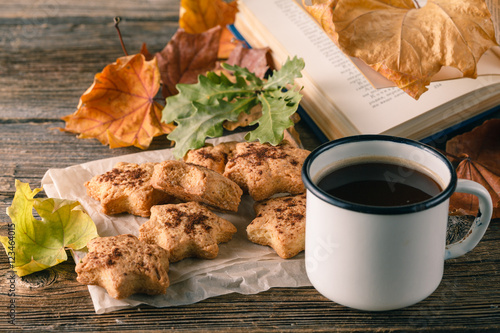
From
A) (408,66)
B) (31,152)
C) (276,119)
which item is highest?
(408,66)

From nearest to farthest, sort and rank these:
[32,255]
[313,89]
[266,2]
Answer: [32,255] < [313,89] < [266,2]

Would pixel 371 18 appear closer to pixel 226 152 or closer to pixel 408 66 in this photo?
pixel 408 66

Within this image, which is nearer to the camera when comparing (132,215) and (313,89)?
(132,215)

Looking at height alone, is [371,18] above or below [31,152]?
above

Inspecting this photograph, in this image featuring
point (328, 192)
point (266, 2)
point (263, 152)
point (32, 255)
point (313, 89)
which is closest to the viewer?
point (328, 192)

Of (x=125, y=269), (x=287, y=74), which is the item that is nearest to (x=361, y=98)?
(x=287, y=74)

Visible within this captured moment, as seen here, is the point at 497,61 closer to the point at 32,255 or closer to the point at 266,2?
the point at 266,2

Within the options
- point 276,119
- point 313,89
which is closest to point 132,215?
point 276,119
